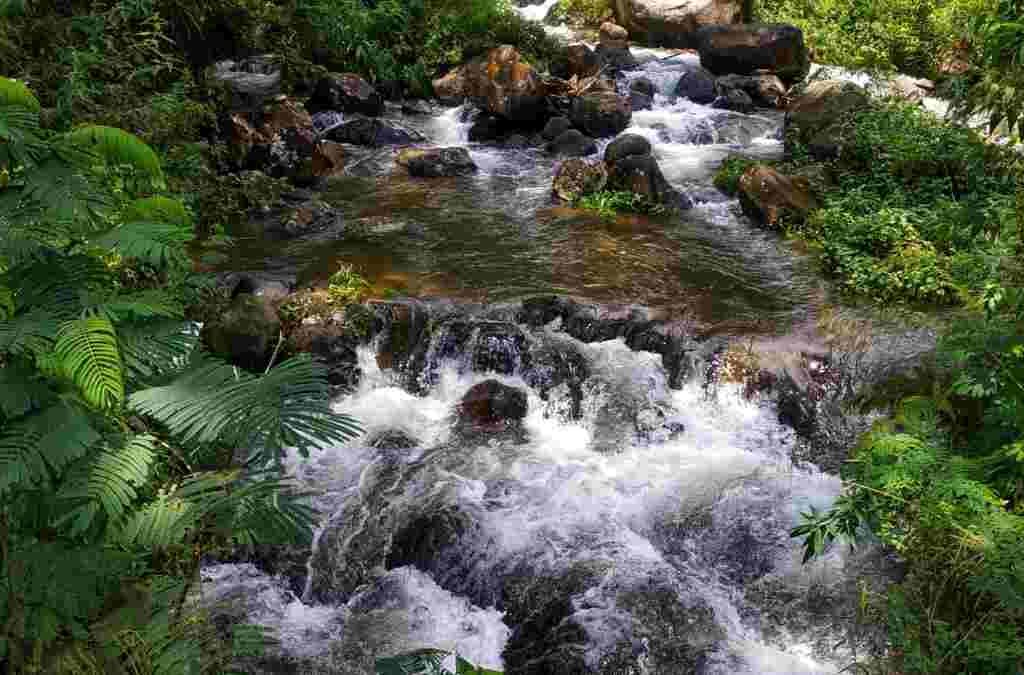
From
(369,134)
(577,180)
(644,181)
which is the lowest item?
(369,134)

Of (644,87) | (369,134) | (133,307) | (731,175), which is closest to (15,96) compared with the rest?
(133,307)

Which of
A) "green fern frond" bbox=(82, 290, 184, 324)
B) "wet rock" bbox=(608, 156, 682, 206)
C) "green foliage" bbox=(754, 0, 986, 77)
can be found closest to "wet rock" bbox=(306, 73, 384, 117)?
"wet rock" bbox=(608, 156, 682, 206)

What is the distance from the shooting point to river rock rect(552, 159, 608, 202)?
36.6 feet

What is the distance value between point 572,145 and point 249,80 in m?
5.35

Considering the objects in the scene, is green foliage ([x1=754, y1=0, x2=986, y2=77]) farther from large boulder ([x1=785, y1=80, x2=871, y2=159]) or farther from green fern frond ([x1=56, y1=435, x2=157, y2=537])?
green fern frond ([x1=56, y1=435, x2=157, y2=537])

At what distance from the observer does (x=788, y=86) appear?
1560cm

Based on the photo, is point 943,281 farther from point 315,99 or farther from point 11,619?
point 315,99

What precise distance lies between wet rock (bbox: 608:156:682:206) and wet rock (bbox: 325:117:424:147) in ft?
14.4

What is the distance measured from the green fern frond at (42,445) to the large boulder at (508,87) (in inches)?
502

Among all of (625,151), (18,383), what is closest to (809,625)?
(18,383)

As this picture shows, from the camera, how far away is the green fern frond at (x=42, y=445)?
1.80 metres

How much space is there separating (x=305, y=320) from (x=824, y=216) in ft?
21.1

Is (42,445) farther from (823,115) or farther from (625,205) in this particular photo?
(823,115)

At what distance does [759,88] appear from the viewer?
591 inches
